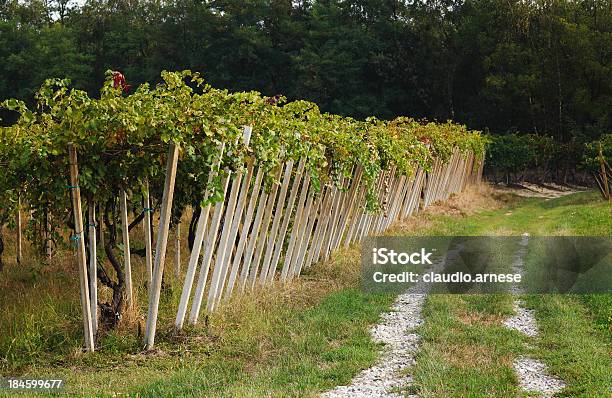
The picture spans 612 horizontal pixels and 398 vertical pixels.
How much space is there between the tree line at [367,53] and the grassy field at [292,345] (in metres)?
25.9

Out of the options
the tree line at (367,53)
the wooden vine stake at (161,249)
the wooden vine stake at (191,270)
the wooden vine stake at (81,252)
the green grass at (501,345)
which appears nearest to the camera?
the green grass at (501,345)

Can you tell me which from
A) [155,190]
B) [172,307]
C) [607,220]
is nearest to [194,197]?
[155,190]

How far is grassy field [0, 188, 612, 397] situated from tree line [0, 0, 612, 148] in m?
25.9

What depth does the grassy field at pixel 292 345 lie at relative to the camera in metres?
4.98

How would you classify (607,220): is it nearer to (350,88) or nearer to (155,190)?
(155,190)

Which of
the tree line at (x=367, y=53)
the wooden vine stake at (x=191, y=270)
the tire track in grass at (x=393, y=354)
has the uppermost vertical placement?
the tree line at (x=367, y=53)

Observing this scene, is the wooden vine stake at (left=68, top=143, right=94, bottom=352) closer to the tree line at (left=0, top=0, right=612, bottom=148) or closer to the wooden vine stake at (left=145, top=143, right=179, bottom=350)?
the wooden vine stake at (left=145, top=143, right=179, bottom=350)

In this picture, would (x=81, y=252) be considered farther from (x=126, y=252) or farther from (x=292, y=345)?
(x=292, y=345)

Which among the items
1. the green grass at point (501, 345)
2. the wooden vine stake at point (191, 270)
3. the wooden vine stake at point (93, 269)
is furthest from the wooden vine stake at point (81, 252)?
the green grass at point (501, 345)

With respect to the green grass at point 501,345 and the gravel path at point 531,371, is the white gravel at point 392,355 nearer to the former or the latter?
the green grass at point 501,345

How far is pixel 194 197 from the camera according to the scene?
291 inches

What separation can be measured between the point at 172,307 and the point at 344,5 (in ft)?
136

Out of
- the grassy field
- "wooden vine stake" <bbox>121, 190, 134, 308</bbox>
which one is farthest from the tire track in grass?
"wooden vine stake" <bbox>121, 190, 134, 308</bbox>

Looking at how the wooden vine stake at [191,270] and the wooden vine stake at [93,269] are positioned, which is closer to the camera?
the wooden vine stake at [93,269]
